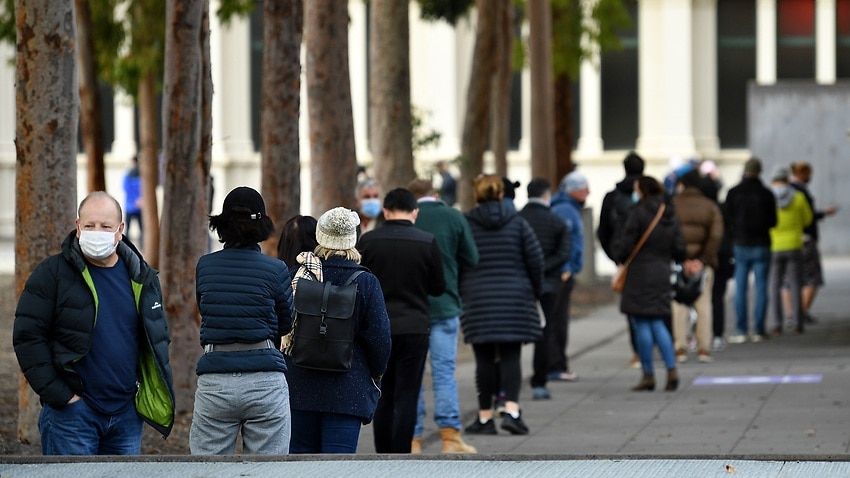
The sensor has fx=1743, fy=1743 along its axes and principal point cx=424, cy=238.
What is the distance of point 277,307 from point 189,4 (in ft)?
15.0

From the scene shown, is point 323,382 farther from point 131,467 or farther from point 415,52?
point 415,52

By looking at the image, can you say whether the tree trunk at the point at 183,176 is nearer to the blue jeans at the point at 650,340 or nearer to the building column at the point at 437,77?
the blue jeans at the point at 650,340

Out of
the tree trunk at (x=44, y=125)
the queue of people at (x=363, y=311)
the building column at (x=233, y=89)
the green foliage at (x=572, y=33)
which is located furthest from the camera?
the building column at (x=233, y=89)

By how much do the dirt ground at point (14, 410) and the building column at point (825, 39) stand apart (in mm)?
17429

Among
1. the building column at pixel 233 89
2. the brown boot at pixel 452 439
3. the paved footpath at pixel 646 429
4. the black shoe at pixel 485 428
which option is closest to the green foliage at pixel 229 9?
the paved footpath at pixel 646 429

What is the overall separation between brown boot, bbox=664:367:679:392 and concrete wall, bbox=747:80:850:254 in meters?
11.5

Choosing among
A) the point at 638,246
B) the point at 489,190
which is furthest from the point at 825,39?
the point at 489,190

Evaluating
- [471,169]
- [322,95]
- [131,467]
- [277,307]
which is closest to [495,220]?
[322,95]

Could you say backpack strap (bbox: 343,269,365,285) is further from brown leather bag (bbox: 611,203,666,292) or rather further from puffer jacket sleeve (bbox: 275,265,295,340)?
brown leather bag (bbox: 611,203,666,292)

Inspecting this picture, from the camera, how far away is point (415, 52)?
4066cm

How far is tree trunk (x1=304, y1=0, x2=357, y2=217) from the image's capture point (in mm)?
13672

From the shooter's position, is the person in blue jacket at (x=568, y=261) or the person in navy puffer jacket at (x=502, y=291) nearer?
the person in navy puffer jacket at (x=502, y=291)

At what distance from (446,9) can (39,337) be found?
15.4 metres

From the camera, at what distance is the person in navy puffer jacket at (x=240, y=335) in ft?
22.4
